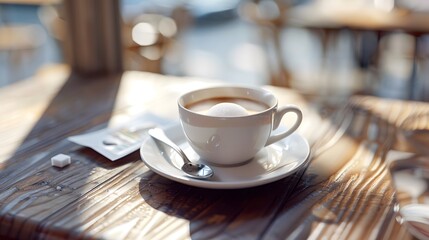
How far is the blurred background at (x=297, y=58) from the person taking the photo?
248cm

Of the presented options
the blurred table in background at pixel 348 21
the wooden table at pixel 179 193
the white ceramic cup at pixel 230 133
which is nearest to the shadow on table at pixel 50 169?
the wooden table at pixel 179 193

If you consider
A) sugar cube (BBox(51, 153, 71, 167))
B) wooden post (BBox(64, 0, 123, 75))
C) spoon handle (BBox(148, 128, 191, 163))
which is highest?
wooden post (BBox(64, 0, 123, 75))

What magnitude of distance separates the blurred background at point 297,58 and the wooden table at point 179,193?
1.47 m

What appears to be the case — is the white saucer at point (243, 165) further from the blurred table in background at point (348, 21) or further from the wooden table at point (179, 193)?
the blurred table in background at point (348, 21)

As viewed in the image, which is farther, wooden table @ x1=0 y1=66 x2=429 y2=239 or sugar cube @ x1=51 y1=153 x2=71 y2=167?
sugar cube @ x1=51 y1=153 x2=71 y2=167

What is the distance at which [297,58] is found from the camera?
373 cm

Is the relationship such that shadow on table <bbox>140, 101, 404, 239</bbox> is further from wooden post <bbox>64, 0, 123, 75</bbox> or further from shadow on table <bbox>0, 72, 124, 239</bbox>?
wooden post <bbox>64, 0, 123, 75</bbox>

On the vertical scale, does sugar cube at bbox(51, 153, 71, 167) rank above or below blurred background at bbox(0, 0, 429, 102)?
above

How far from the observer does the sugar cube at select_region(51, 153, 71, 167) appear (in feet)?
2.19

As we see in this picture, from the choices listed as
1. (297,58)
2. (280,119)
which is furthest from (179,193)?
(297,58)

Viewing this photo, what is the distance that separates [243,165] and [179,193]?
0.09 meters

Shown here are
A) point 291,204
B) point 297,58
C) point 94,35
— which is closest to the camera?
point 291,204

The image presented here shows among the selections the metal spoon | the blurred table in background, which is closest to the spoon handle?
the metal spoon

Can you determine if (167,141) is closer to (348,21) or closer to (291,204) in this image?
(291,204)
